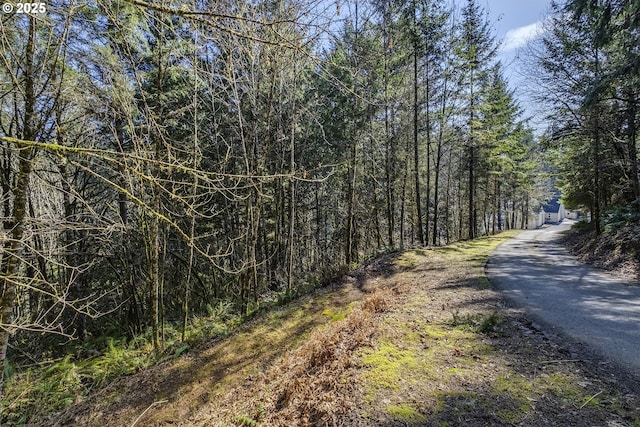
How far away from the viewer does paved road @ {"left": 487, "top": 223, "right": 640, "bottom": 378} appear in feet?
11.3

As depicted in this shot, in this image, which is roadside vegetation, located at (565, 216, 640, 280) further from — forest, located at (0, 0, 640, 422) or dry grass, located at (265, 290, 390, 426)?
dry grass, located at (265, 290, 390, 426)

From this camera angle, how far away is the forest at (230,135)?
3.04 meters

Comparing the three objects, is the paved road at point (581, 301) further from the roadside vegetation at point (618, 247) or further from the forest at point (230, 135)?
the forest at point (230, 135)

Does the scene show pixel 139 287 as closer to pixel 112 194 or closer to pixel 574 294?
pixel 112 194

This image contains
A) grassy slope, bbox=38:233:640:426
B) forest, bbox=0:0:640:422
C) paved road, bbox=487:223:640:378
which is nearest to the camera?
grassy slope, bbox=38:233:640:426

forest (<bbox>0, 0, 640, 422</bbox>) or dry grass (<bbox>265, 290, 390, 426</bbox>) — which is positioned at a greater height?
forest (<bbox>0, 0, 640, 422</bbox>)

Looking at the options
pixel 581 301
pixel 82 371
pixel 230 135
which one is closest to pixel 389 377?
pixel 581 301

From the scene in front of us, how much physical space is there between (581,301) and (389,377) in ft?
13.4

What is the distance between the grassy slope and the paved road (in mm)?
418

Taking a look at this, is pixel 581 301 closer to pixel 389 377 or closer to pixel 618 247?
pixel 389 377

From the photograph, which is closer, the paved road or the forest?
the forest

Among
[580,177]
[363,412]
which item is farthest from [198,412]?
[580,177]

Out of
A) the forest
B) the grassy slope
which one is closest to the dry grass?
the grassy slope

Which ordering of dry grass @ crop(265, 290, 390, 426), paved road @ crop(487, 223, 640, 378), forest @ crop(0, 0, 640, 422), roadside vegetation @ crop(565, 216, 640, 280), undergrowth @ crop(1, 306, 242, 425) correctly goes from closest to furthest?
dry grass @ crop(265, 290, 390, 426) < forest @ crop(0, 0, 640, 422) < paved road @ crop(487, 223, 640, 378) < undergrowth @ crop(1, 306, 242, 425) < roadside vegetation @ crop(565, 216, 640, 280)
